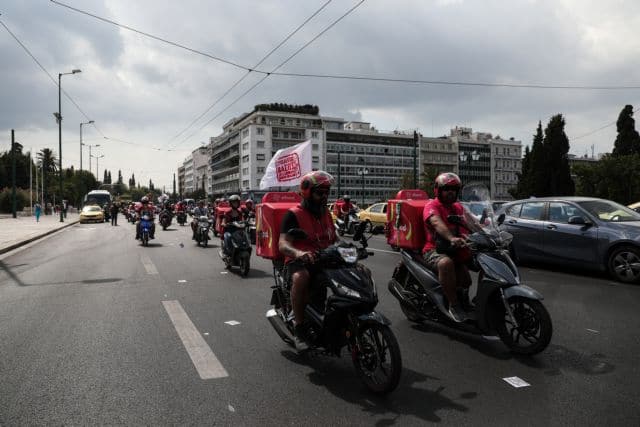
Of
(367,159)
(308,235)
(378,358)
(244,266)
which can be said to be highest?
(367,159)

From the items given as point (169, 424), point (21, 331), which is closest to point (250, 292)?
point (21, 331)

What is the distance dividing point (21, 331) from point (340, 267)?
380 cm

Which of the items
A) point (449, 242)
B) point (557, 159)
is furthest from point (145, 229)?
point (557, 159)

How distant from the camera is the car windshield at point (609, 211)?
8688mm

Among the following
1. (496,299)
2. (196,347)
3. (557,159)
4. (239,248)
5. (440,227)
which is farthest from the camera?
(557,159)

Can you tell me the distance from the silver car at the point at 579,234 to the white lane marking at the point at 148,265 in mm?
7455

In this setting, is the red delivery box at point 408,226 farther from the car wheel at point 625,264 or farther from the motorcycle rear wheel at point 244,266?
the car wheel at point 625,264

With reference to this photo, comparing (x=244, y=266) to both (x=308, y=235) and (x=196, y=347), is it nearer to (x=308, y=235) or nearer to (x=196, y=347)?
(x=196, y=347)

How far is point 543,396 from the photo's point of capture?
3432mm

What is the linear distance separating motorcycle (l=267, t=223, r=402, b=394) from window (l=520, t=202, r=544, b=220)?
7.04m

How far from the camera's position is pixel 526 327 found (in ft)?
14.2

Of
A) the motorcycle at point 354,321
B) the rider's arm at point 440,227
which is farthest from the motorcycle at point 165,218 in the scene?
the motorcycle at point 354,321

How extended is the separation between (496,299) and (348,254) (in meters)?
1.69

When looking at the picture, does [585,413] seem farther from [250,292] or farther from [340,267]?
[250,292]
